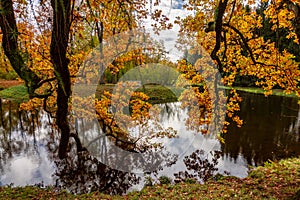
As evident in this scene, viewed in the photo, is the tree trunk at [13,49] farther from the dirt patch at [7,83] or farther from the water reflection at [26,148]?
the dirt patch at [7,83]

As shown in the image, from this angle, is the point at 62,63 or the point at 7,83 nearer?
the point at 62,63

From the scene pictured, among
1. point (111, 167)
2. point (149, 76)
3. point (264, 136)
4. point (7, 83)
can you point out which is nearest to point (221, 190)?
point (149, 76)

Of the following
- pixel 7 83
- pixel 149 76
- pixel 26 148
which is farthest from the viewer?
pixel 7 83

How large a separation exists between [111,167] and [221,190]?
3.99 metres

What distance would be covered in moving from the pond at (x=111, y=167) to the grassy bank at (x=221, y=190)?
80cm

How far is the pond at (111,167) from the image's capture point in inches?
267

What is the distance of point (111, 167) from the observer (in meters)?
7.75

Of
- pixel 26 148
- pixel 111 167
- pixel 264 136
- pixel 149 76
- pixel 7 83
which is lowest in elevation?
pixel 111 167

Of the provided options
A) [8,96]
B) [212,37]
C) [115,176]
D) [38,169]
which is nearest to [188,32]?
[212,37]

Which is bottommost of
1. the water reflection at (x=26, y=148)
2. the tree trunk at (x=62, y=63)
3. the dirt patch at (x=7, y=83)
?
the water reflection at (x=26, y=148)

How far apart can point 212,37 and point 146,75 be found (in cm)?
193

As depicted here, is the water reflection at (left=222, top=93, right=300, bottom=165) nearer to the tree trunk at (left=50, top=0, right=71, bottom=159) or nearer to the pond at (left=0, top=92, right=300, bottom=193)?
the pond at (left=0, top=92, right=300, bottom=193)

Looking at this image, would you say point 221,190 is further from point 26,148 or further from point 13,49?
point 26,148

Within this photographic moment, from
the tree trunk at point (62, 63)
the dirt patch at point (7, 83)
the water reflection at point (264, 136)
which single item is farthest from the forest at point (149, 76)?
the dirt patch at point (7, 83)
